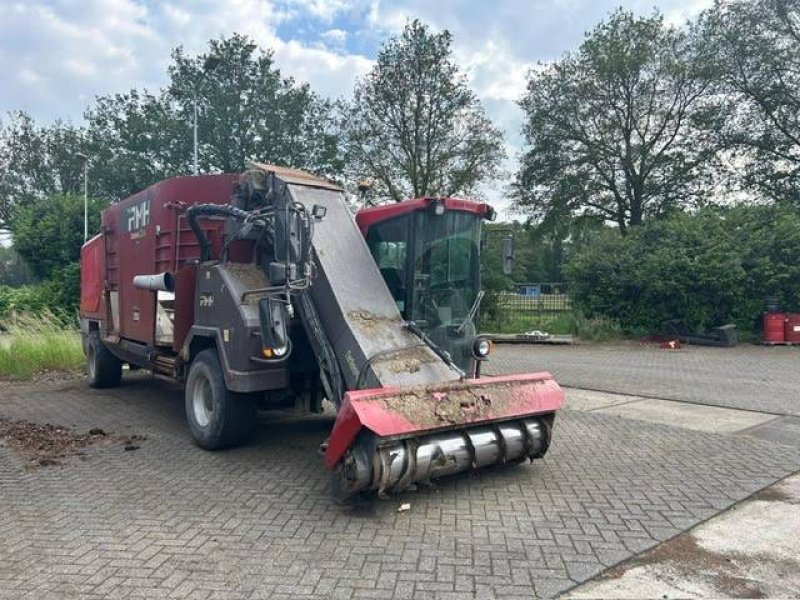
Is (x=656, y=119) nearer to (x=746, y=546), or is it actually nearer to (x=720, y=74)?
(x=720, y=74)

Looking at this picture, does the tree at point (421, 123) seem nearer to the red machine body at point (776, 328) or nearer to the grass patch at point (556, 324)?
the grass patch at point (556, 324)

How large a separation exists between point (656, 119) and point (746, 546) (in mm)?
25134

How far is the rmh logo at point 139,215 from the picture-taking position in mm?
7902

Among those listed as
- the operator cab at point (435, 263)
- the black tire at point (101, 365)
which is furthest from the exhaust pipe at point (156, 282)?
the black tire at point (101, 365)

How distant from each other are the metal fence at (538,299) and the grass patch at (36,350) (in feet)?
40.3

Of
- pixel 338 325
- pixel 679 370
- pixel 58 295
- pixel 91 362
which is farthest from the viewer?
pixel 58 295

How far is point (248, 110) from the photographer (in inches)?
1245

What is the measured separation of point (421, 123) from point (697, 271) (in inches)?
489

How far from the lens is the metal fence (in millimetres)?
19875

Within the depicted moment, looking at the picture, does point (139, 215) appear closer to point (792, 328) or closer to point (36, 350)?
point (36, 350)

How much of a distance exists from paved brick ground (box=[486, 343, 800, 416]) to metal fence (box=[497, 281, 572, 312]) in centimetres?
283

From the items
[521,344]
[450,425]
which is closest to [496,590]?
[450,425]

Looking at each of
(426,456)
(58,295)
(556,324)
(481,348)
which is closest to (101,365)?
(481,348)

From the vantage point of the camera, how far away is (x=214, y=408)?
5980 mm
